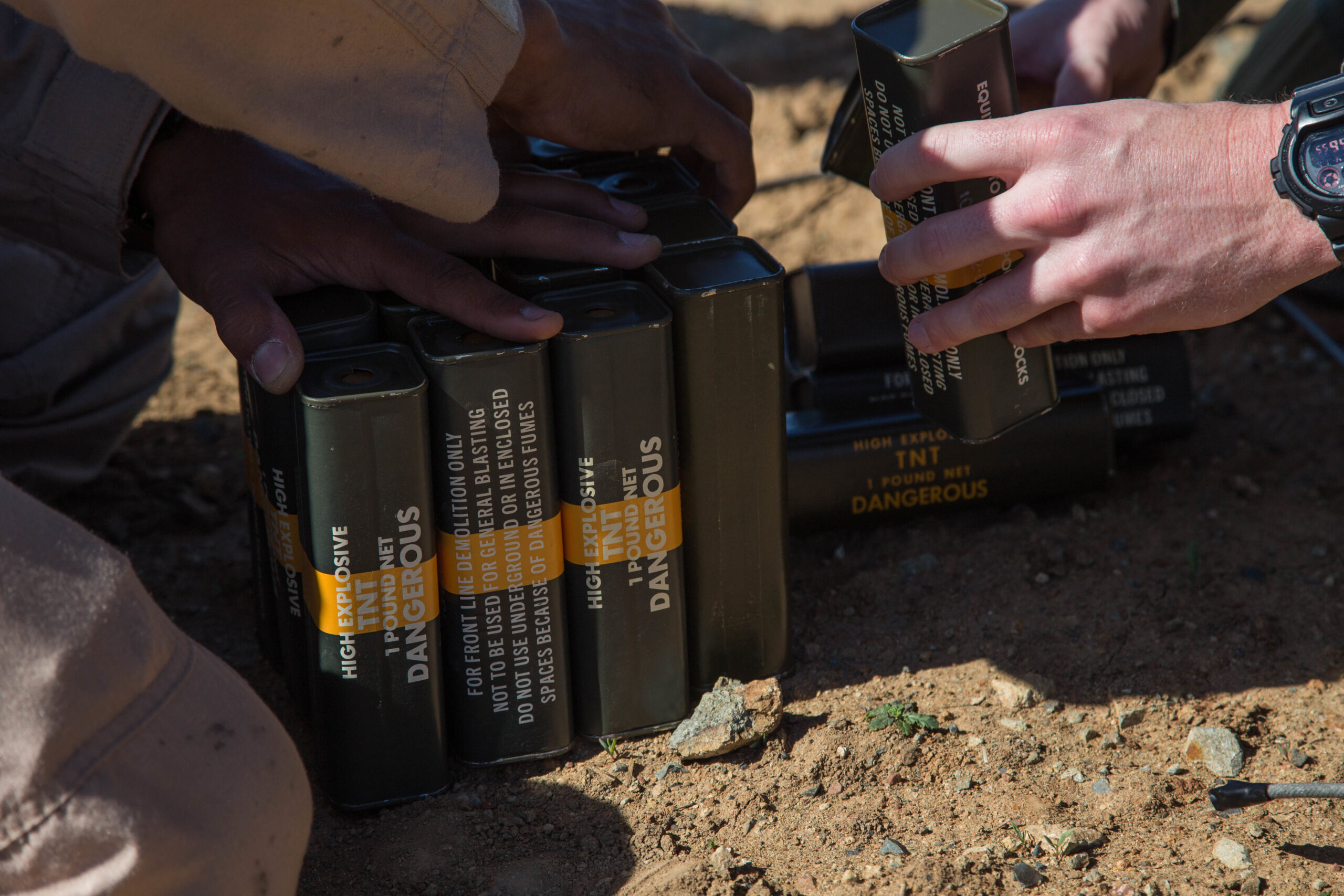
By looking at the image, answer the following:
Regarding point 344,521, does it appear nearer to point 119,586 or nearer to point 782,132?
point 119,586

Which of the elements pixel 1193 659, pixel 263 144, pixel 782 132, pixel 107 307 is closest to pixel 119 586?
pixel 263 144

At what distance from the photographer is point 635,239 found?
142 cm

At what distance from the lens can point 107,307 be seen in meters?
2.02

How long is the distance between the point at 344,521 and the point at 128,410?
1.07 metres

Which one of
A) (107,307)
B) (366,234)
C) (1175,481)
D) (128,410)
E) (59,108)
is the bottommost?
(1175,481)

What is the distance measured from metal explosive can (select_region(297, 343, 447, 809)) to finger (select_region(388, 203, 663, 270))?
223 millimetres

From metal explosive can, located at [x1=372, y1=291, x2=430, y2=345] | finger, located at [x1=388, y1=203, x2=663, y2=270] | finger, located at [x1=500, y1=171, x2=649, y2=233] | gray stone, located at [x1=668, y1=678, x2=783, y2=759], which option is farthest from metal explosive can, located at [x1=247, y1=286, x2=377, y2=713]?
gray stone, located at [x1=668, y1=678, x2=783, y2=759]

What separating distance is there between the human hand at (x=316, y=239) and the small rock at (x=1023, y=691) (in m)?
0.75

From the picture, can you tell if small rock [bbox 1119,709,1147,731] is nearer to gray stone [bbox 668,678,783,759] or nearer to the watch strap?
gray stone [bbox 668,678,783,759]

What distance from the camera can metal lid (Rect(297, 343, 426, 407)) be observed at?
4.01ft

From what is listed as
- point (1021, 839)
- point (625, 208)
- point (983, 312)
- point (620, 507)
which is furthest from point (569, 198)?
point (1021, 839)

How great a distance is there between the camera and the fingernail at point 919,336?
138 cm

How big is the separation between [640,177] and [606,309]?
437mm

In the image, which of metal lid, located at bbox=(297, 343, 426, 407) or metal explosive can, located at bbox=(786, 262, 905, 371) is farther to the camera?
metal explosive can, located at bbox=(786, 262, 905, 371)
